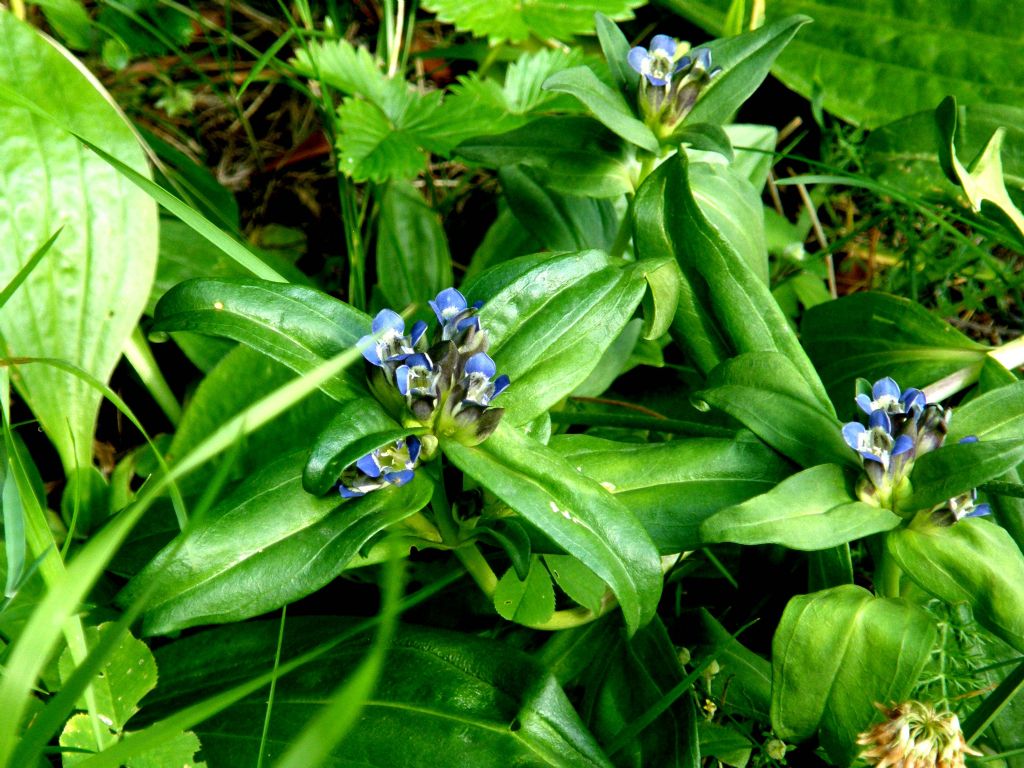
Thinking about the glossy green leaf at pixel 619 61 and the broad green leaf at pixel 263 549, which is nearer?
the broad green leaf at pixel 263 549

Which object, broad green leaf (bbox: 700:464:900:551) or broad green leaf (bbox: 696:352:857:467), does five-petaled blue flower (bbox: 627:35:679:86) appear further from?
broad green leaf (bbox: 700:464:900:551)

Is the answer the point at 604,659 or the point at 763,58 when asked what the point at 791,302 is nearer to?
the point at 763,58

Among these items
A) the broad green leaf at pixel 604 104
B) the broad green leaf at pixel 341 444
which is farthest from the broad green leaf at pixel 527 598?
the broad green leaf at pixel 604 104

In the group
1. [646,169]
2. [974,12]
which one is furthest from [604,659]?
[974,12]

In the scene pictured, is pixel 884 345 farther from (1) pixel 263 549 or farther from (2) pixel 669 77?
(1) pixel 263 549

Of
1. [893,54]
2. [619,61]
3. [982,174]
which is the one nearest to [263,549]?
[619,61]

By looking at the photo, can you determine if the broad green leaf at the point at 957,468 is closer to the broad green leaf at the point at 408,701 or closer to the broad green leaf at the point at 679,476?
the broad green leaf at the point at 679,476
